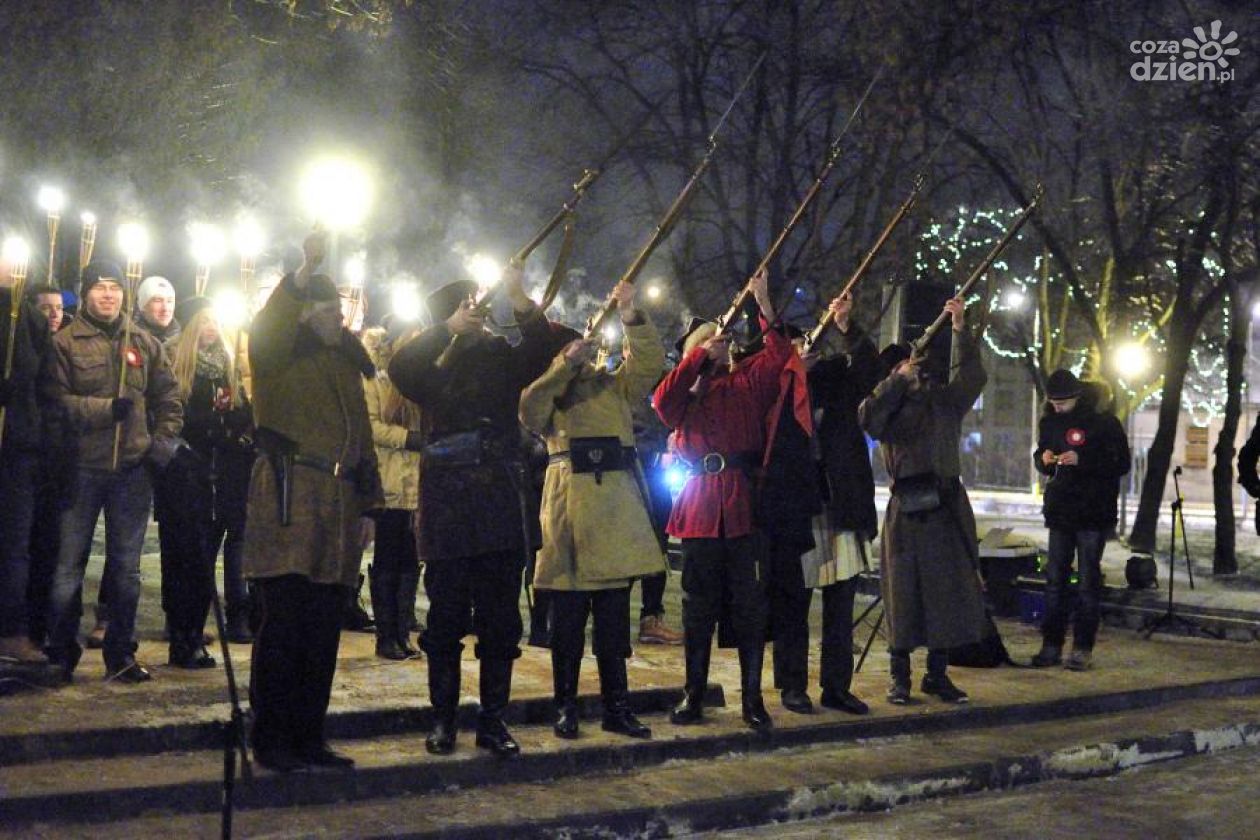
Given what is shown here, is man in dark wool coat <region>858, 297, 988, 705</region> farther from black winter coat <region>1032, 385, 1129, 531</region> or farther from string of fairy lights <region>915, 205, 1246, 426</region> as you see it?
string of fairy lights <region>915, 205, 1246, 426</region>

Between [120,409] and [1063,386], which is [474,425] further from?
[1063,386]

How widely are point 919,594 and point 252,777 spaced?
14.0ft

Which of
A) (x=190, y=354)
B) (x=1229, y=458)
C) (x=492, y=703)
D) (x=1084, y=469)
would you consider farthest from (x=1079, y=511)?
(x=1229, y=458)

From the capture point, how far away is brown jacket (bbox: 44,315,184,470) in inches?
304

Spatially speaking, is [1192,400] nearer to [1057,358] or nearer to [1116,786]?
[1057,358]

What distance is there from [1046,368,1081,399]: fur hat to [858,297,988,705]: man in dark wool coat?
5.90ft

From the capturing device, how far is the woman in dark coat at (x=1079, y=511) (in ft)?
34.6

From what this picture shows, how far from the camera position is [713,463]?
802 centimetres

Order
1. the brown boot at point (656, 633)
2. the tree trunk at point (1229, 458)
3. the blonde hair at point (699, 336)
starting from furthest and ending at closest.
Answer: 1. the tree trunk at point (1229, 458)
2. the brown boot at point (656, 633)
3. the blonde hair at point (699, 336)

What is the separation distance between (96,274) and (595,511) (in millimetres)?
2817

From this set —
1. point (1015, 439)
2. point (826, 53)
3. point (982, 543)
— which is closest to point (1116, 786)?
point (982, 543)

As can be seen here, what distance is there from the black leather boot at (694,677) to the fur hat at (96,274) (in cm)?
340

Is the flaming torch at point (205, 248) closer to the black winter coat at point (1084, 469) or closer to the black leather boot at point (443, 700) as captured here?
the black leather boot at point (443, 700)

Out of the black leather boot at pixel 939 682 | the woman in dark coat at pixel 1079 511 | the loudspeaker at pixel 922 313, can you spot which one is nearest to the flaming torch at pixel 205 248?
the loudspeaker at pixel 922 313
